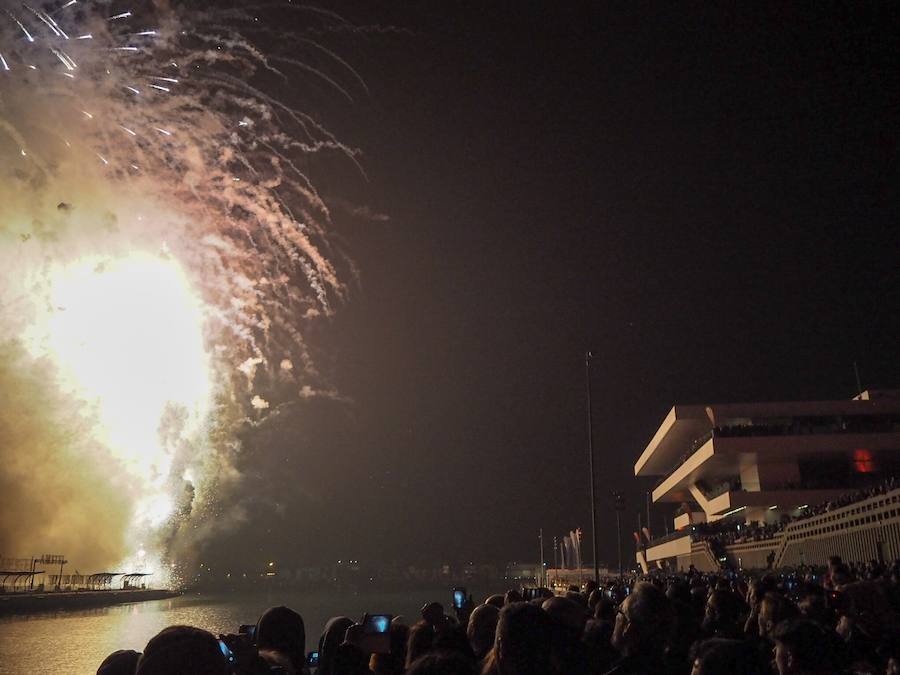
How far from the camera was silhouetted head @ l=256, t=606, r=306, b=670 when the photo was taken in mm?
5488

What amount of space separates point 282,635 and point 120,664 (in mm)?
1163

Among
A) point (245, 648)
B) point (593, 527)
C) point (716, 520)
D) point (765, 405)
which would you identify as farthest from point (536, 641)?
point (716, 520)

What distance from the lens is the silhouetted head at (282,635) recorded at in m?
5.49

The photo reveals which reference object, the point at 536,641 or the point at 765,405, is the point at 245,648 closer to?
the point at 536,641

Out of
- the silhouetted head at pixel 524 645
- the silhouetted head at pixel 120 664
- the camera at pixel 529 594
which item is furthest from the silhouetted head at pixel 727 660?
the camera at pixel 529 594

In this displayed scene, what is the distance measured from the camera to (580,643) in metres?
4.66

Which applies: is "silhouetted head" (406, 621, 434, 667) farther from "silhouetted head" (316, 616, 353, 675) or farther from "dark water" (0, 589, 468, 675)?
"dark water" (0, 589, 468, 675)

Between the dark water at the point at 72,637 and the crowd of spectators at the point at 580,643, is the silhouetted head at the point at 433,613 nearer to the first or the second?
the crowd of spectators at the point at 580,643

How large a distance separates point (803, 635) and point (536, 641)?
170 cm

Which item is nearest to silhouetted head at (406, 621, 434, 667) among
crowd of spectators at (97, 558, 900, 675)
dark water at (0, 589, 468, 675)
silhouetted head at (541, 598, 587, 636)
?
crowd of spectators at (97, 558, 900, 675)

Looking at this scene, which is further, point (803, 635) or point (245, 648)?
point (245, 648)

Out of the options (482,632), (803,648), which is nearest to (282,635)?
(482,632)

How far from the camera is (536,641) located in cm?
365

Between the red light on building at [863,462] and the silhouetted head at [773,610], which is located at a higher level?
the red light on building at [863,462]
